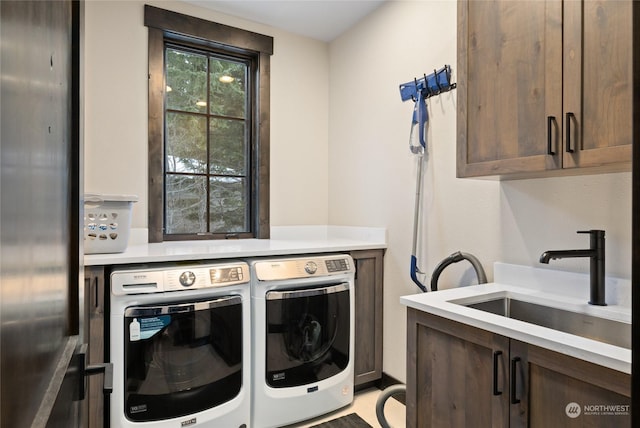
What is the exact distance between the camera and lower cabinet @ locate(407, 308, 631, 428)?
933mm

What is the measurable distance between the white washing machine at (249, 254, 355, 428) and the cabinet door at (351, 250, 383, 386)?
0.12 meters

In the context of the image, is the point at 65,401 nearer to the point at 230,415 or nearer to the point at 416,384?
the point at 416,384

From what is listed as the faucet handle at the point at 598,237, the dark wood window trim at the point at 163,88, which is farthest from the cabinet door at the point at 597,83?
the dark wood window trim at the point at 163,88

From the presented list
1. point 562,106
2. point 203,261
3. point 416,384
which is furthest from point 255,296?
point 562,106

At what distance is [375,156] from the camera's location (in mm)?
2643

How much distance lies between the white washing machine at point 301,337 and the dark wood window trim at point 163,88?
0.83 metres

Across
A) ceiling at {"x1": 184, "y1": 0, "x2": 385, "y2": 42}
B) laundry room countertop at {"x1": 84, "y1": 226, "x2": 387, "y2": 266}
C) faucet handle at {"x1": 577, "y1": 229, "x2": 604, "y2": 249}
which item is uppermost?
ceiling at {"x1": 184, "y1": 0, "x2": 385, "y2": 42}

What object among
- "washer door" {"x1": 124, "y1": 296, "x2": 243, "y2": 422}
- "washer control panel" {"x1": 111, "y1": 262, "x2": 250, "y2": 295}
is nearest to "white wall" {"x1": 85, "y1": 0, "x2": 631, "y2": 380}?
"washer control panel" {"x1": 111, "y1": 262, "x2": 250, "y2": 295}

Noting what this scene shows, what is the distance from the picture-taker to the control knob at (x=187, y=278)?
1783 millimetres

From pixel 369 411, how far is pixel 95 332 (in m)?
1.58

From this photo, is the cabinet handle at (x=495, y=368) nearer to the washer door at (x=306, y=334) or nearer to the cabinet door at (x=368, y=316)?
the washer door at (x=306, y=334)

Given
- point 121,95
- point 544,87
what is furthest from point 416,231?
point 121,95

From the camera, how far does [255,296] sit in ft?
6.53

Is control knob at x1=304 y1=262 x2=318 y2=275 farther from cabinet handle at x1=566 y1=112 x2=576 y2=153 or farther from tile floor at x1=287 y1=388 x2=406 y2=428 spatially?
cabinet handle at x1=566 y1=112 x2=576 y2=153
